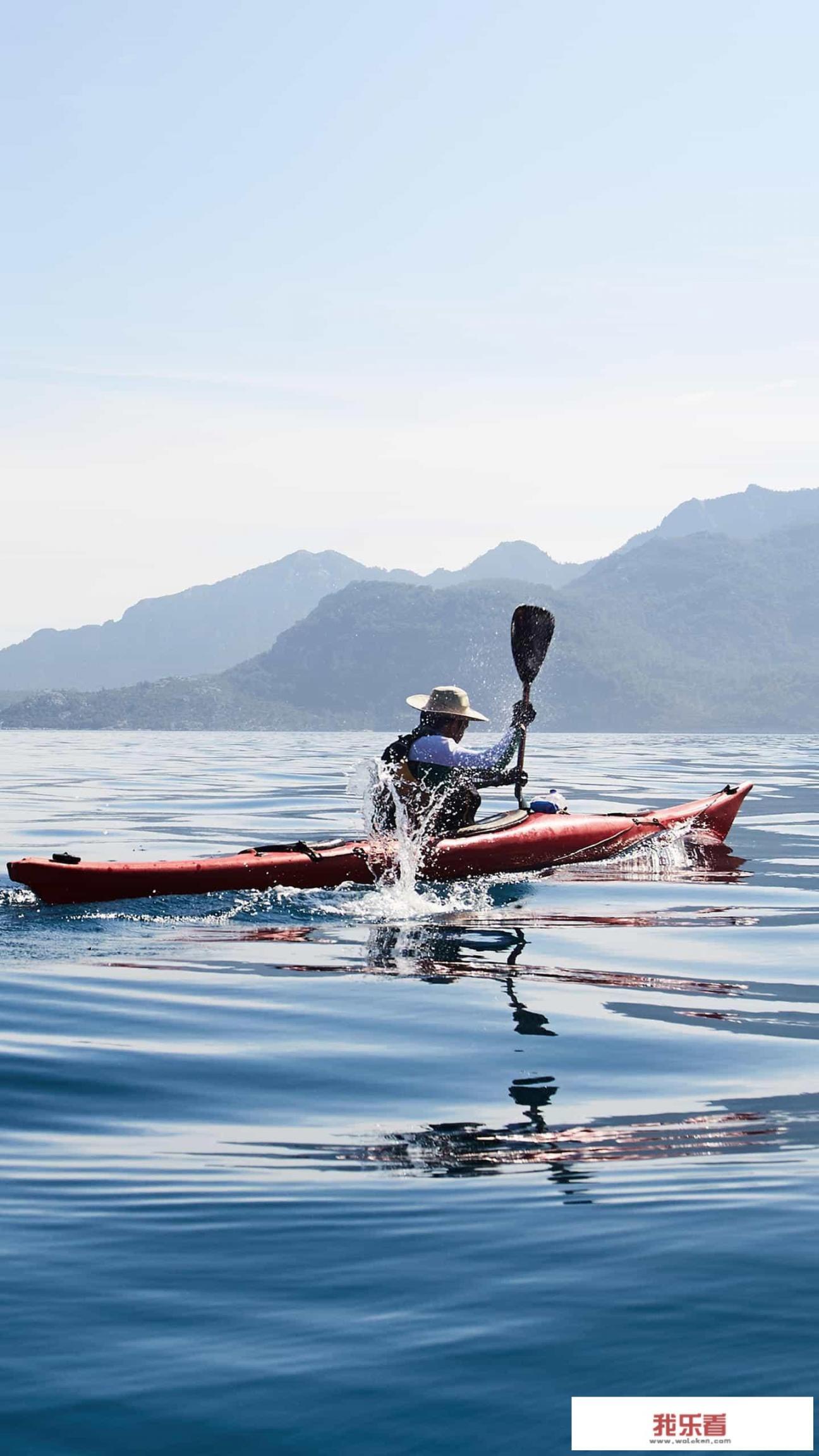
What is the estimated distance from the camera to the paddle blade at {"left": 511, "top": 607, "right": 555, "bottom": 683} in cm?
1568

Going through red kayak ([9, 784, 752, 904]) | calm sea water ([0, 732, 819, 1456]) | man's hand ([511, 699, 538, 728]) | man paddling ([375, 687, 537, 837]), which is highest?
man's hand ([511, 699, 538, 728])

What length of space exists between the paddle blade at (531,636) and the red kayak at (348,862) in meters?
1.85

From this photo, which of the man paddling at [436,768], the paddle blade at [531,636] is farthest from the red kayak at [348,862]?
the paddle blade at [531,636]

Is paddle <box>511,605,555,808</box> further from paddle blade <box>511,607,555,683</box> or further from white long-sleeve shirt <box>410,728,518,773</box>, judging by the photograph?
white long-sleeve shirt <box>410,728,518,773</box>

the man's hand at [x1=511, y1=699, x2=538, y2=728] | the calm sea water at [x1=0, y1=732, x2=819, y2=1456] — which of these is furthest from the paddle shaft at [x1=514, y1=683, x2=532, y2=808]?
the calm sea water at [x1=0, y1=732, x2=819, y2=1456]

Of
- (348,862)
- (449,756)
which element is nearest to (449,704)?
(449,756)

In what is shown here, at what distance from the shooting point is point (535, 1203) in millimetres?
4336

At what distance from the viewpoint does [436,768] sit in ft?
41.2

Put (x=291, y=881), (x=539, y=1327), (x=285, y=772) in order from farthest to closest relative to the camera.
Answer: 1. (x=285, y=772)
2. (x=291, y=881)
3. (x=539, y=1327)

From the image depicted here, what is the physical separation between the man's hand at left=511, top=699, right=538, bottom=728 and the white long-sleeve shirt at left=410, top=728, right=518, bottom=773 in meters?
1.09

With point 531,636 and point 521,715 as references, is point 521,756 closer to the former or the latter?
point 521,715

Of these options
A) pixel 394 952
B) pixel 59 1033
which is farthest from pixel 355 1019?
pixel 394 952

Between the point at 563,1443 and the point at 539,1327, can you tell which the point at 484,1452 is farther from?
the point at 539,1327

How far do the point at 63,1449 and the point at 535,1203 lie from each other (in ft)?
5.94
